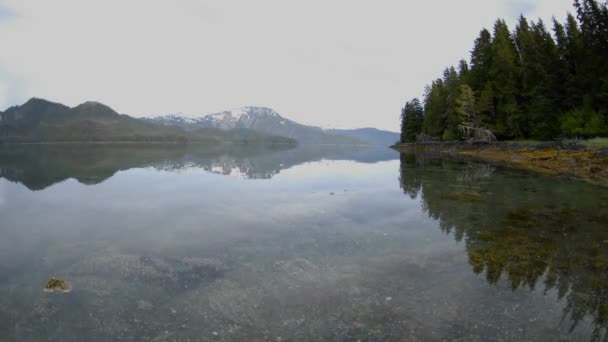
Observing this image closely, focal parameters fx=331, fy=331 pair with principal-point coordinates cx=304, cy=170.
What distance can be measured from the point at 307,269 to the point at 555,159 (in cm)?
3839

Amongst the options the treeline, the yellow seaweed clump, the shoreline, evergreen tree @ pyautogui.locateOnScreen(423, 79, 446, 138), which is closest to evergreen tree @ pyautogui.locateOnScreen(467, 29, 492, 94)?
the treeline

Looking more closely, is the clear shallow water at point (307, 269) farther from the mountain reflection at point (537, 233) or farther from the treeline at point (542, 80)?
the treeline at point (542, 80)

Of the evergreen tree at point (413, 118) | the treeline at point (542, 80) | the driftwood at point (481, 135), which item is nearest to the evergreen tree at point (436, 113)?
the treeline at point (542, 80)

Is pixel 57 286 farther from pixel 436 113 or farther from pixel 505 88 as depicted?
pixel 436 113

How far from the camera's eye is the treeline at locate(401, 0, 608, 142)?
43219mm

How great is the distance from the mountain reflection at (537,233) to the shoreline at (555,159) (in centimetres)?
622

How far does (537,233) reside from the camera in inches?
507

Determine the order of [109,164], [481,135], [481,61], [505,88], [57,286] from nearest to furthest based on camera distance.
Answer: [57,286] < [109,164] < [505,88] < [481,135] < [481,61]

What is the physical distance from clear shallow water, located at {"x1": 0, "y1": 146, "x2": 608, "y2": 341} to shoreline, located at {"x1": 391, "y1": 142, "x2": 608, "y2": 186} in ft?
38.6

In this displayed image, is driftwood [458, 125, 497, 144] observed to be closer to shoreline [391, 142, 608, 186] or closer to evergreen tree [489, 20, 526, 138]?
evergreen tree [489, 20, 526, 138]

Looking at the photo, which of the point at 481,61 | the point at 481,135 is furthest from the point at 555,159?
the point at 481,61

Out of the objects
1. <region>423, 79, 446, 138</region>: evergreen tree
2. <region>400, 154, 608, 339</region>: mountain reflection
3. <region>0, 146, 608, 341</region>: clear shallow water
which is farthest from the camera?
<region>423, 79, 446, 138</region>: evergreen tree

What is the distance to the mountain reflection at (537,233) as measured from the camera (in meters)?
8.44

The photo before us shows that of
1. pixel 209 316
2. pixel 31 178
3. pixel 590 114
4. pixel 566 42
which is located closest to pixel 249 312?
pixel 209 316
